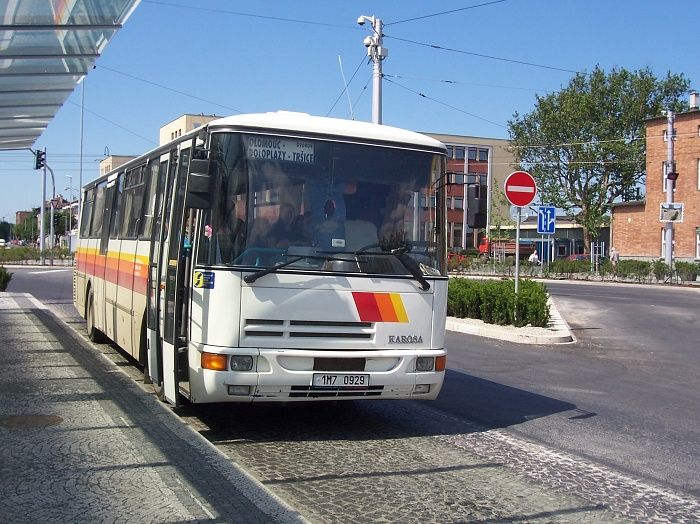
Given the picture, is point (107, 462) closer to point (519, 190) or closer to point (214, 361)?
point (214, 361)

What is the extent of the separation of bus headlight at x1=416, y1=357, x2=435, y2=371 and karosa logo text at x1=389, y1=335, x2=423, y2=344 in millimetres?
171

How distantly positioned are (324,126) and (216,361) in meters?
2.41

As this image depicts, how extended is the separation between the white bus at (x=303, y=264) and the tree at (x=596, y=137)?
59322mm

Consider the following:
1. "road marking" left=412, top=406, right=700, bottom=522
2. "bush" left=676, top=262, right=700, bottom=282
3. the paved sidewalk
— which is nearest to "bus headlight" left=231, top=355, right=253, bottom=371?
the paved sidewalk

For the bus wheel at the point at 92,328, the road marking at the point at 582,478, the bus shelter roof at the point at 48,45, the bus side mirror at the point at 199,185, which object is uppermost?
the bus shelter roof at the point at 48,45

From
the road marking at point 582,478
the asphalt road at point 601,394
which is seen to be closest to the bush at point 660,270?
the asphalt road at point 601,394

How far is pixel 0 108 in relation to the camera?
17031 millimetres

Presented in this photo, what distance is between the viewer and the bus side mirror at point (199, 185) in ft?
22.7

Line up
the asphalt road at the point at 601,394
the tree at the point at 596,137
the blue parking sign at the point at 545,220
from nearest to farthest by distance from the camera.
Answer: the asphalt road at the point at 601,394 → the blue parking sign at the point at 545,220 → the tree at the point at 596,137

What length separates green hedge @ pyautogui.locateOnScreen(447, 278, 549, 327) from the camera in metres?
17.1

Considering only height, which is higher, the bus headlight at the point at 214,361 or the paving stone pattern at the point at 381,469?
the bus headlight at the point at 214,361

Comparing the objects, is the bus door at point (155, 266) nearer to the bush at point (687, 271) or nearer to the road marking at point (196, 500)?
the road marking at point (196, 500)

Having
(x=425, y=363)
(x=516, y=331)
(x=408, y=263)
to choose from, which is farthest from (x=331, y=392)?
(x=516, y=331)

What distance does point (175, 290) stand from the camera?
7.63m
